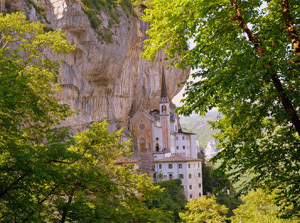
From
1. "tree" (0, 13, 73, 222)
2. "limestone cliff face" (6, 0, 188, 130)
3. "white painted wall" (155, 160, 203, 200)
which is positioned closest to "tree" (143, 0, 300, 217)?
"tree" (0, 13, 73, 222)

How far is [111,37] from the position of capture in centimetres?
4150

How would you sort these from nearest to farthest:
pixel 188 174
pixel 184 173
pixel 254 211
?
1. pixel 254 211
2. pixel 184 173
3. pixel 188 174

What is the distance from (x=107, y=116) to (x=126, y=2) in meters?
18.4

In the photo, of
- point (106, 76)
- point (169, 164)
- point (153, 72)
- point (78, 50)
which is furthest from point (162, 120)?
point (78, 50)

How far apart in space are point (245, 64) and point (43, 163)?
19.1 feet

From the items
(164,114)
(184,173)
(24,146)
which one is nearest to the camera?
(24,146)

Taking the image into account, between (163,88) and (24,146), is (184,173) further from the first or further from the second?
(24,146)

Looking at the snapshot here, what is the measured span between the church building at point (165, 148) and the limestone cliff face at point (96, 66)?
19.4 feet

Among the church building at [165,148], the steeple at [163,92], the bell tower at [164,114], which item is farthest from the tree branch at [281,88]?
the steeple at [163,92]

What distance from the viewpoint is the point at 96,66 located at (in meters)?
40.2

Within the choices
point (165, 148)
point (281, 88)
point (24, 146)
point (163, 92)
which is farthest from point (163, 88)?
point (281, 88)

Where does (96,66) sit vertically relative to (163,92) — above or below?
below

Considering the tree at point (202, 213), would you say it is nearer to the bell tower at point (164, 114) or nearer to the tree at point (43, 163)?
the tree at point (43, 163)

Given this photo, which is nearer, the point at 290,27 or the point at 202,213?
the point at 290,27
